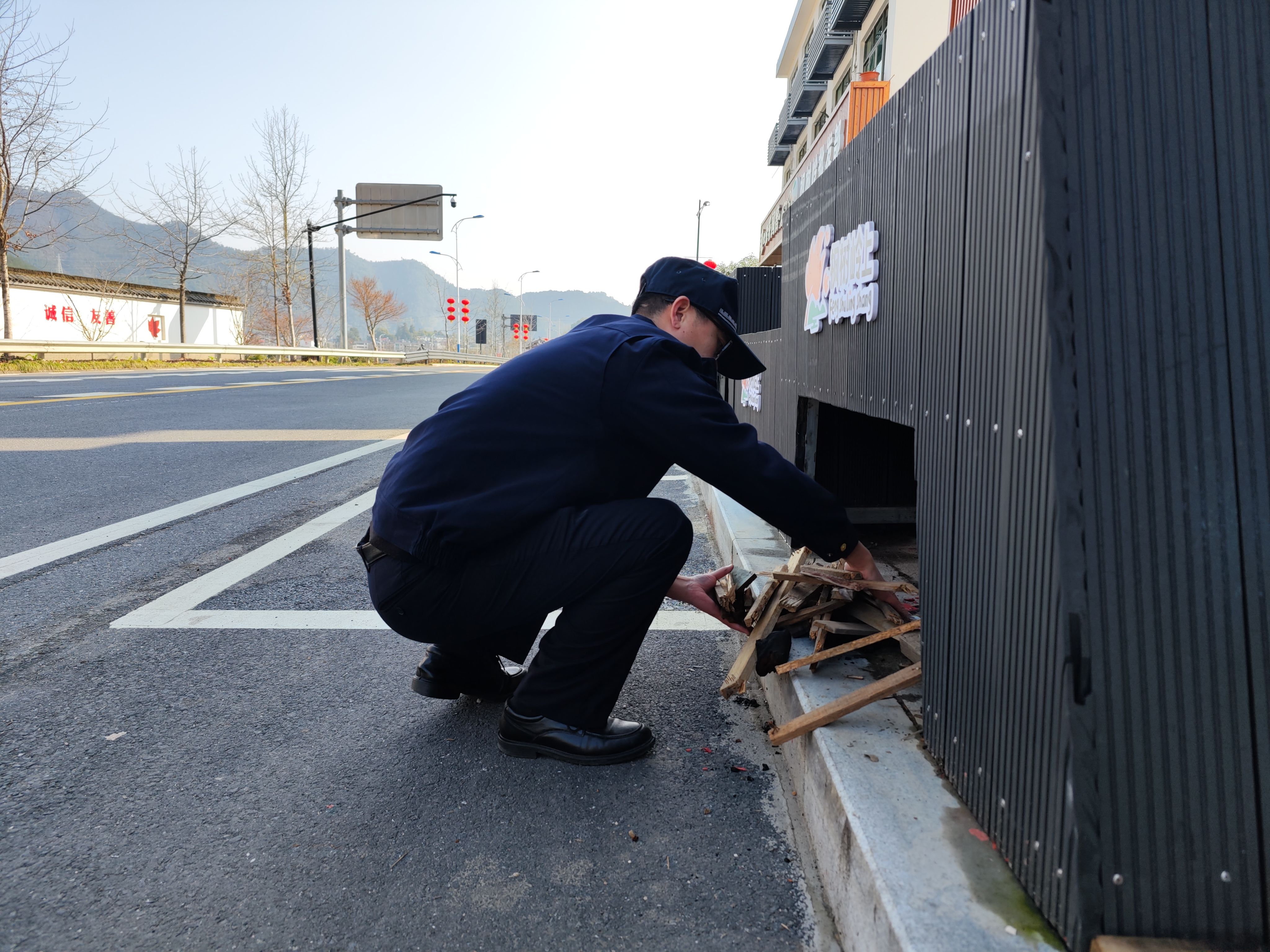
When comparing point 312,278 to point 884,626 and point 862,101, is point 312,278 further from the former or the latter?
point 884,626

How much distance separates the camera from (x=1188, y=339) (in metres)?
1.25

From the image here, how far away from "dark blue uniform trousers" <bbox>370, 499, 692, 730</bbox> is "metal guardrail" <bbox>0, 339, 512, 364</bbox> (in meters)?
15.5

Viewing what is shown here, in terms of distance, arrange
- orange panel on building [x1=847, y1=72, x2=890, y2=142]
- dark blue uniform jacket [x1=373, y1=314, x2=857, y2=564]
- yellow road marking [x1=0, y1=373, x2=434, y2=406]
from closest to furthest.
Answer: dark blue uniform jacket [x1=373, y1=314, x2=857, y2=564], yellow road marking [x1=0, y1=373, x2=434, y2=406], orange panel on building [x1=847, y1=72, x2=890, y2=142]

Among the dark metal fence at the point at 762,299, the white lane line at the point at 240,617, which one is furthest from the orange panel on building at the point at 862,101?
the white lane line at the point at 240,617

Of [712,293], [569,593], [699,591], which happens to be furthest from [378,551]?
[712,293]

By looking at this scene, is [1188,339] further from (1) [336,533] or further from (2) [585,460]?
(1) [336,533]

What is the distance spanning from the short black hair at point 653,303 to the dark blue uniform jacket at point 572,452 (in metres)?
0.23

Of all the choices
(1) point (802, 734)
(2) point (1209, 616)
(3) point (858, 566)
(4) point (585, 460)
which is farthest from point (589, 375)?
(2) point (1209, 616)

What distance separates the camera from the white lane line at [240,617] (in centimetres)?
327

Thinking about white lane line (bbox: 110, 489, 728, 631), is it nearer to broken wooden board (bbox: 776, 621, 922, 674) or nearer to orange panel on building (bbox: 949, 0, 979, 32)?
broken wooden board (bbox: 776, 621, 922, 674)

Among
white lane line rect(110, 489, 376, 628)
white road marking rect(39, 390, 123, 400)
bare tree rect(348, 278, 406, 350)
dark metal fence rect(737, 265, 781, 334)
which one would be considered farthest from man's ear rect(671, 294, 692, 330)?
bare tree rect(348, 278, 406, 350)

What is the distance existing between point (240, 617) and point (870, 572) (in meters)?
2.59

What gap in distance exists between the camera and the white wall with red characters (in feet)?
106

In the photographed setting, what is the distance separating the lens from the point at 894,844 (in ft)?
4.94
